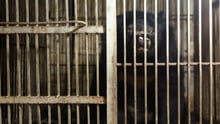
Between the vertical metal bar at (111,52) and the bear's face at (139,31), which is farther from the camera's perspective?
the bear's face at (139,31)

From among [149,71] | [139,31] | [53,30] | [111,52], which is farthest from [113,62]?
[149,71]

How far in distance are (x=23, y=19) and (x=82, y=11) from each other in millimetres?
603

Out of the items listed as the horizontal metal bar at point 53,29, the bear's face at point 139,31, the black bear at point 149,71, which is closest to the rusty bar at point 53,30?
the horizontal metal bar at point 53,29

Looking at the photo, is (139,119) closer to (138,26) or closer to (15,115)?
(138,26)

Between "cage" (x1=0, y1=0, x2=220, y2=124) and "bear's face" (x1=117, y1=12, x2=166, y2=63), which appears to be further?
"bear's face" (x1=117, y1=12, x2=166, y2=63)

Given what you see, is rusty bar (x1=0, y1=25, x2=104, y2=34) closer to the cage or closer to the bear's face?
the cage

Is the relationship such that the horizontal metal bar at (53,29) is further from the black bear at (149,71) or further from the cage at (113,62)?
the black bear at (149,71)

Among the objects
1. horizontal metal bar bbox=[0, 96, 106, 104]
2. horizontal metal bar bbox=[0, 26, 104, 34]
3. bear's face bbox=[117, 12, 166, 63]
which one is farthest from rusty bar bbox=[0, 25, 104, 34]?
bear's face bbox=[117, 12, 166, 63]

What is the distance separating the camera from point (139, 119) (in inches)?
105

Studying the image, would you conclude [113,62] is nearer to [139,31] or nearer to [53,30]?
[53,30]

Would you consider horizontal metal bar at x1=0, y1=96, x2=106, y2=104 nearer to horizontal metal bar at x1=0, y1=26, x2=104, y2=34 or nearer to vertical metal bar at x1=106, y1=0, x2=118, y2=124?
vertical metal bar at x1=106, y1=0, x2=118, y2=124

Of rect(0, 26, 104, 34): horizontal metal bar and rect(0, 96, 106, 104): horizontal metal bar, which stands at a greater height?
rect(0, 26, 104, 34): horizontal metal bar

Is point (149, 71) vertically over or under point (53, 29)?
under

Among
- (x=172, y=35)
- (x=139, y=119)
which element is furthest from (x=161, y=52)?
(x=139, y=119)
